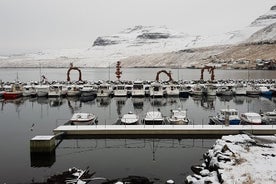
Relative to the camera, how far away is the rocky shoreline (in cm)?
1941

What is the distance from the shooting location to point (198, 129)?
31.5 metres

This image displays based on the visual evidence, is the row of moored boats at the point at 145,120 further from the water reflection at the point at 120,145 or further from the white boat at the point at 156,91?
the white boat at the point at 156,91

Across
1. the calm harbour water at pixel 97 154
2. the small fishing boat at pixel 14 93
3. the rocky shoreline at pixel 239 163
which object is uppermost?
the small fishing boat at pixel 14 93

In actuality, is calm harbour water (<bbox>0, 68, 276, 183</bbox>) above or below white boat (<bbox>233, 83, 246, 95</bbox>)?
below

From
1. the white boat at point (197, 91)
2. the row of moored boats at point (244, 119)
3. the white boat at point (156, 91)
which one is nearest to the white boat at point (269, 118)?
the row of moored boats at point (244, 119)

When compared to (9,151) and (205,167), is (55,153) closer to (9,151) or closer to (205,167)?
(9,151)

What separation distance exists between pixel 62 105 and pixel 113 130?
2510cm

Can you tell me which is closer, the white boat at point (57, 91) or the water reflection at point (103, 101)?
the water reflection at point (103, 101)

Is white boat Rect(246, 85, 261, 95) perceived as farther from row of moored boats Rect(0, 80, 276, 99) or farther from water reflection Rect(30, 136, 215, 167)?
water reflection Rect(30, 136, 215, 167)

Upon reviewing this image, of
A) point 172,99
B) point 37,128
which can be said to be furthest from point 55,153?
point 172,99

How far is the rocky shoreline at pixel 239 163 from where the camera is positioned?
19.4 meters

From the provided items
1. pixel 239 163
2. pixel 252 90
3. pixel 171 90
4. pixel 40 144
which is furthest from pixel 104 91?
pixel 239 163

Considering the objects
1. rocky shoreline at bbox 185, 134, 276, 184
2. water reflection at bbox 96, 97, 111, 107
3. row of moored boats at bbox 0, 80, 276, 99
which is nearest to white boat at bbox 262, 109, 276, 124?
rocky shoreline at bbox 185, 134, 276, 184

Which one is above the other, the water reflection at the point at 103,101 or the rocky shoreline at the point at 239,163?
the water reflection at the point at 103,101
